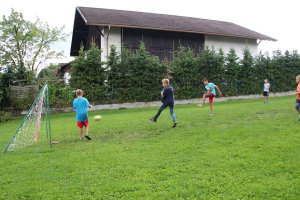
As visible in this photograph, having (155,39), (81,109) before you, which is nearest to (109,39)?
(155,39)

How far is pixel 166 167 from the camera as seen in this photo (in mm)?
5949

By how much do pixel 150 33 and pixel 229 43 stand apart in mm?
9381

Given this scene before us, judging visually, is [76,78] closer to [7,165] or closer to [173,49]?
[173,49]

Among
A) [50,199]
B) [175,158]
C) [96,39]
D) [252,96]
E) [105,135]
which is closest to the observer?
[50,199]

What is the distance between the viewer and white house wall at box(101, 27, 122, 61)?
26234mm

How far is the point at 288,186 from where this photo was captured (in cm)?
476

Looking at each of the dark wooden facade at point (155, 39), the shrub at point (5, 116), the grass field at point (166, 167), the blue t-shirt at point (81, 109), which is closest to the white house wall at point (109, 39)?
the dark wooden facade at point (155, 39)

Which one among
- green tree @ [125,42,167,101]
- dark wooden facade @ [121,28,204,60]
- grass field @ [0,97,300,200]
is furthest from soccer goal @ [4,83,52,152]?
dark wooden facade @ [121,28,204,60]

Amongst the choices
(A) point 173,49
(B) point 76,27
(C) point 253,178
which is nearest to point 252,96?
(A) point 173,49

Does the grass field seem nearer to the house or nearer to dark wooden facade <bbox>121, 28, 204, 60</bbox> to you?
the house

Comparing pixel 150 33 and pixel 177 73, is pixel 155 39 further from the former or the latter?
pixel 177 73

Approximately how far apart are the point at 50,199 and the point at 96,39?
2535 cm

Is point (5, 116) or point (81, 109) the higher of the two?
point (81, 109)

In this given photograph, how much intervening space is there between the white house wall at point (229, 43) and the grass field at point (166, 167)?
2275 centimetres
